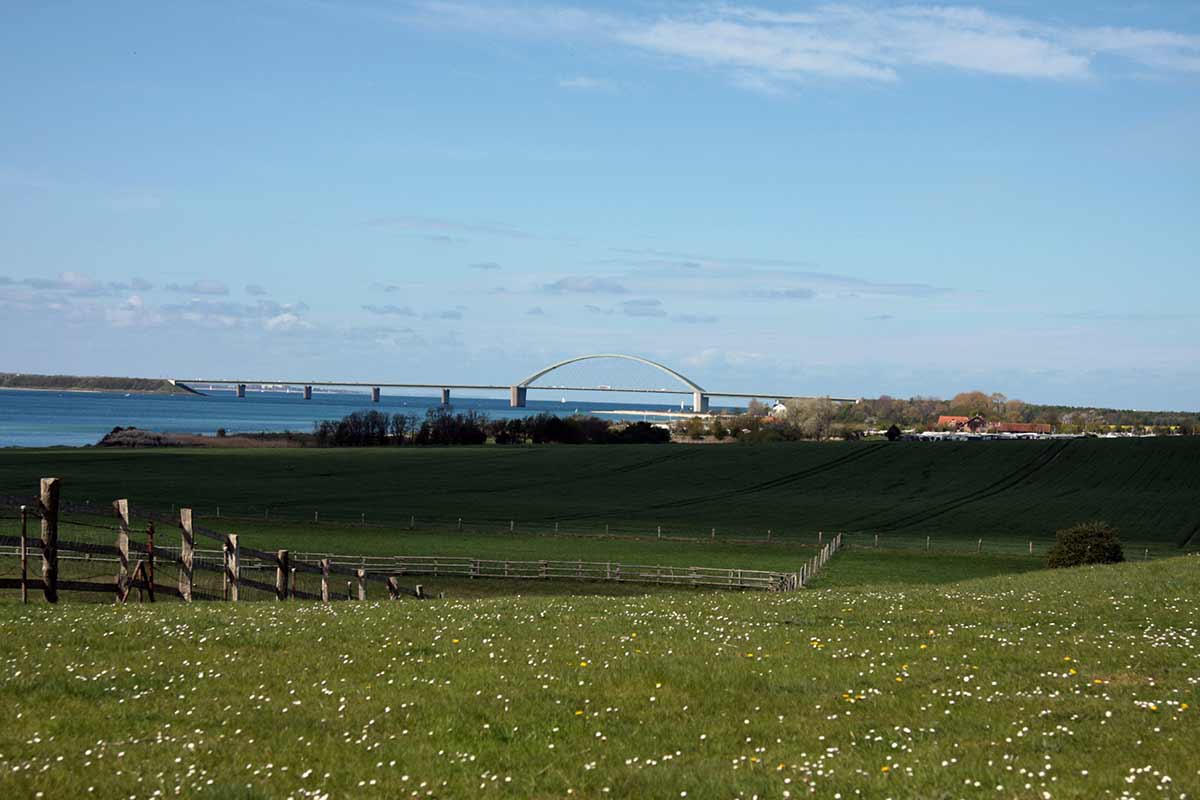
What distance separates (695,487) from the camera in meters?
99.1

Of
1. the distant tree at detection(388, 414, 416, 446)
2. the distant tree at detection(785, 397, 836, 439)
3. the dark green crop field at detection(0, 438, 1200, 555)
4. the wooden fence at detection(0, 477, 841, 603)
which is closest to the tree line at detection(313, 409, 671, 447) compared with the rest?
the distant tree at detection(388, 414, 416, 446)

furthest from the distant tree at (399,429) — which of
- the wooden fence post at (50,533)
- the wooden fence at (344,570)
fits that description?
the wooden fence post at (50,533)

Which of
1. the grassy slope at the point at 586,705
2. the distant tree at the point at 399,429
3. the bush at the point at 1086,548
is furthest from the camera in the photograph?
the distant tree at the point at 399,429

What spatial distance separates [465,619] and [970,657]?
719cm

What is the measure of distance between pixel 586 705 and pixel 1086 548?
34.2 m

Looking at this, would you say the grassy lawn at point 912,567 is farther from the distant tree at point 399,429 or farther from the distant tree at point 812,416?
the distant tree at point 812,416

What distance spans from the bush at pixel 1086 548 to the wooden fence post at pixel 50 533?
34.2 meters

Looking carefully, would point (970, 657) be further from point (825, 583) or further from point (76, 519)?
point (76, 519)

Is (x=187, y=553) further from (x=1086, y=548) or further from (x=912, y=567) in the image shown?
(x=912, y=567)

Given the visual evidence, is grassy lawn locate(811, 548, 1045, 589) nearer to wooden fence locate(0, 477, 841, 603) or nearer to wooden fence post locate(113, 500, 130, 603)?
wooden fence locate(0, 477, 841, 603)

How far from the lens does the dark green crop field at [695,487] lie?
72188 millimetres

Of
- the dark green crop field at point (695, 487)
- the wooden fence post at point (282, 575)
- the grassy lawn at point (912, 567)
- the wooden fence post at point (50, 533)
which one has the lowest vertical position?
the grassy lawn at point (912, 567)

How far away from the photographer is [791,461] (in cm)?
11381

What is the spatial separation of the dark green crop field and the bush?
22.8 meters
